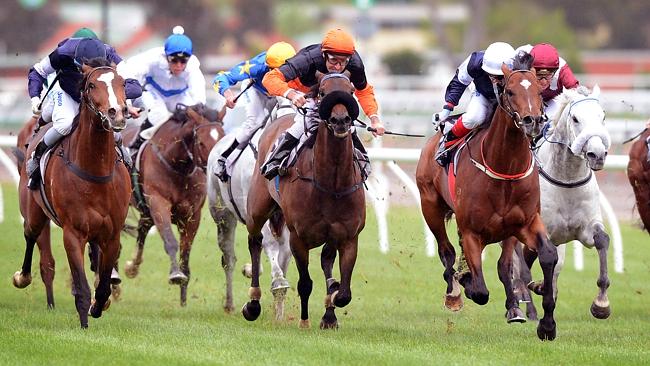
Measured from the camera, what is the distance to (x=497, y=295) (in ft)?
38.4

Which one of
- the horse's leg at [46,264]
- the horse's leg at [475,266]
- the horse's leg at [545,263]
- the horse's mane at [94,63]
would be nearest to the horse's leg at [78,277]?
the horse's mane at [94,63]

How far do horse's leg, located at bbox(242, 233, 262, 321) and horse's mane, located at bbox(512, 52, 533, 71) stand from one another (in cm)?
258

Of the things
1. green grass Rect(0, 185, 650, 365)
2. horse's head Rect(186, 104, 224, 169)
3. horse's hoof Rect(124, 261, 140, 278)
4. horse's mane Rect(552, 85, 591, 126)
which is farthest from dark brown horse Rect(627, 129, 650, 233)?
horse's hoof Rect(124, 261, 140, 278)

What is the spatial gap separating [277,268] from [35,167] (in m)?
1.88

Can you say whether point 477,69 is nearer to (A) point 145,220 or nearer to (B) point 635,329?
(B) point 635,329

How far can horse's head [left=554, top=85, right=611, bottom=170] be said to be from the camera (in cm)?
862

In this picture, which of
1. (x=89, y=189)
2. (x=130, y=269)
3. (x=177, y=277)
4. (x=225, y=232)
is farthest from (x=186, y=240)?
(x=89, y=189)

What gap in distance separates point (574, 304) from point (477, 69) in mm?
2836

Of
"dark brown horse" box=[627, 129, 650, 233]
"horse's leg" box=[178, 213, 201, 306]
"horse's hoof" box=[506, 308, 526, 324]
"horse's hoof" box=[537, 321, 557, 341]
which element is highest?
"dark brown horse" box=[627, 129, 650, 233]

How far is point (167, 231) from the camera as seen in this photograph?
36.0ft

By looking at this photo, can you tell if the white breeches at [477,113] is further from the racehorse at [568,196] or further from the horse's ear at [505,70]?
the horse's ear at [505,70]

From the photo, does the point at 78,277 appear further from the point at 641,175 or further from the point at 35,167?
the point at 641,175

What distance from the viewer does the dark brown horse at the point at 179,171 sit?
1138cm

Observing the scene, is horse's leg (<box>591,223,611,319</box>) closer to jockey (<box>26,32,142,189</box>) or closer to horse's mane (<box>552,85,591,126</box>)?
horse's mane (<box>552,85,591,126</box>)
